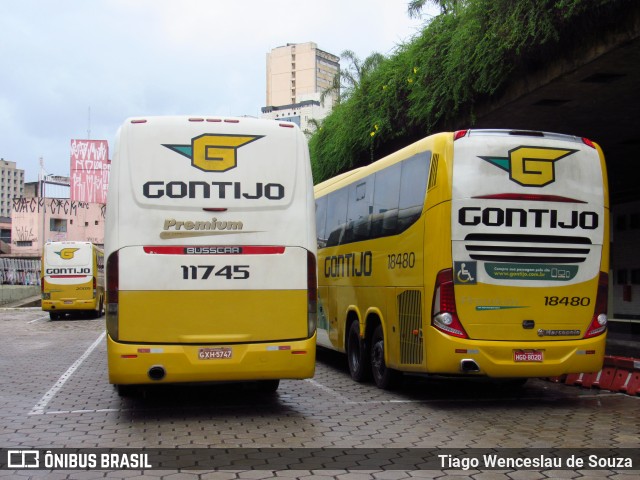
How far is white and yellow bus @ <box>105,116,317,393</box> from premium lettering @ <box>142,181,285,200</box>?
0.01m

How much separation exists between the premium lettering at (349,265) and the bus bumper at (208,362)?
301 centimetres

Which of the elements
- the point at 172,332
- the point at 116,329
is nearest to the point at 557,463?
the point at 172,332

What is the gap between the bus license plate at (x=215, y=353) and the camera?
8258 mm

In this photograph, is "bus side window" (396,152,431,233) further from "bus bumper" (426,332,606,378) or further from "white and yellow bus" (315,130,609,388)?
"bus bumper" (426,332,606,378)

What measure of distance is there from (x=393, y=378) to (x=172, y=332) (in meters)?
3.64

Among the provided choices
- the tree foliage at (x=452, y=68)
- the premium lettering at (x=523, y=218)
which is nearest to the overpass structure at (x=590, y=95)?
the tree foliage at (x=452, y=68)

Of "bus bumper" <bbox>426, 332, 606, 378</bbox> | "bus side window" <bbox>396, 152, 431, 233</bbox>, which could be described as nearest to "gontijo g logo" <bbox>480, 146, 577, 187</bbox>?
"bus side window" <bbox>396, 152, 431, 233</bbox>

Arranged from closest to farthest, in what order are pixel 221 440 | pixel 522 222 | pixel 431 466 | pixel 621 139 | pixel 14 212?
pixel 431 466 → pixel 221 440 → pixel 522 222 → pixel 621 139 → pixel 14 212

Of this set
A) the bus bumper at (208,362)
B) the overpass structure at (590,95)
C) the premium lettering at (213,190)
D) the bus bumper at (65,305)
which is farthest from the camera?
the bus bumper at (65,305)

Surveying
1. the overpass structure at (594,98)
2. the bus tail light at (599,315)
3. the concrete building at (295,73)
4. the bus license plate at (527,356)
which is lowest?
the bus license plate at (527,356)

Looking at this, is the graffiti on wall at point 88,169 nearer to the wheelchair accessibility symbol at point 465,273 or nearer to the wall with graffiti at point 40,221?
the wall with graffiti at point 40,221

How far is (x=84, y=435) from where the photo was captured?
7719mm

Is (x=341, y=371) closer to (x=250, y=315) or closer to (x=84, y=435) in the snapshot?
(x=250, y=315)

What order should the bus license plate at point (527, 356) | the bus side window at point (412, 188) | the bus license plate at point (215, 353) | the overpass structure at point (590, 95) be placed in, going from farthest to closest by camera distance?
the overpass structure at point (590, 95)
the bus side window at point (412, 188)
the bus license plate at point (527, 356)
the bus license plate at point (215, 353)
